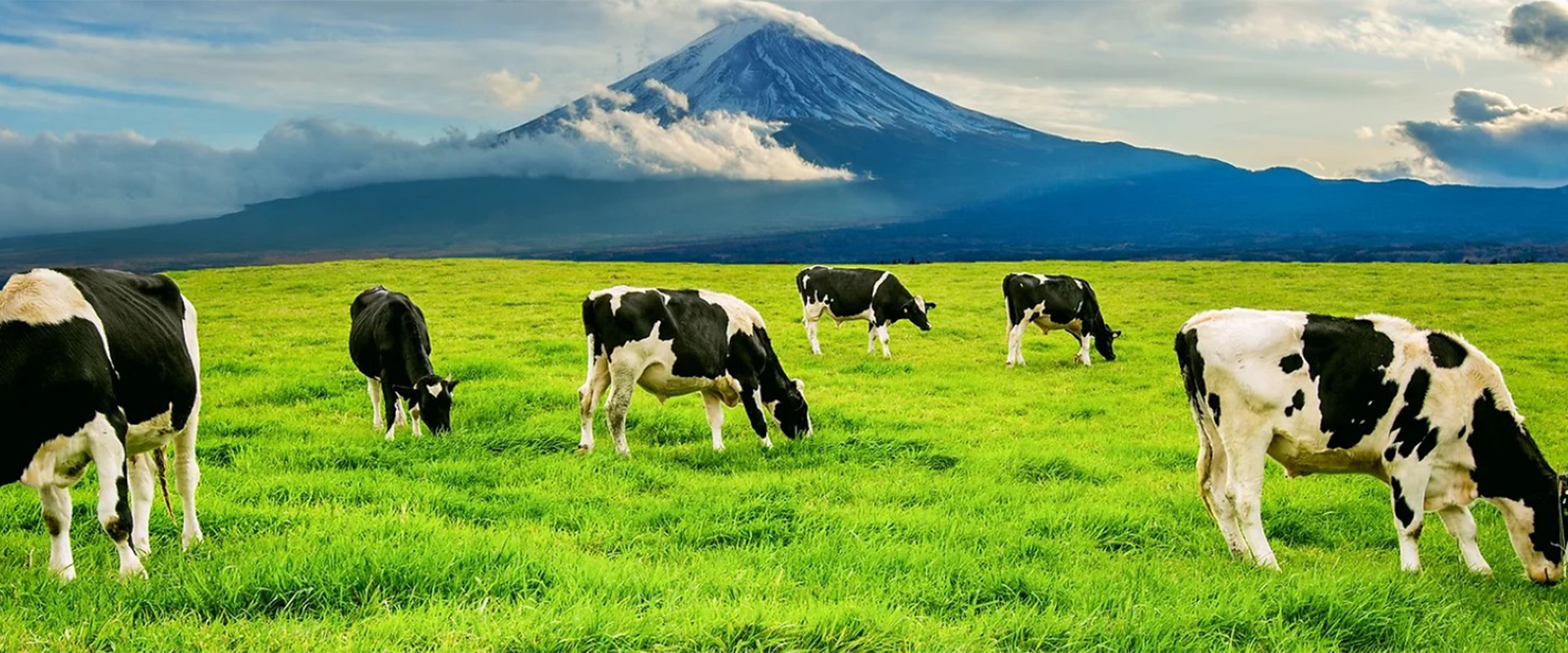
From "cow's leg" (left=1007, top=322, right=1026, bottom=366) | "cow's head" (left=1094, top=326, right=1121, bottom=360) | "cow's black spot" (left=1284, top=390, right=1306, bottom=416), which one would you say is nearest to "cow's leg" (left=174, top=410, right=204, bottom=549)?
"cow's black spot" (left=1284, top=390, right=1306, bottom=416)

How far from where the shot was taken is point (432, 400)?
11.6m

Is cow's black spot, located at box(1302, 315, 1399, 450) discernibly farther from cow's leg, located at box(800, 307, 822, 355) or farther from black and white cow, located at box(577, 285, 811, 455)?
cow's leg, located at box(800, 307, 822, 355)

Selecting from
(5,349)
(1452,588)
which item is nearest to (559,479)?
(5,349)

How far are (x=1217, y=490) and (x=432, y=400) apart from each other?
8.83 metres

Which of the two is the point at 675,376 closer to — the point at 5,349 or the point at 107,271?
the point at 107,271

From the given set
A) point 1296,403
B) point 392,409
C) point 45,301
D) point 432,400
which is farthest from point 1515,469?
point 392,409

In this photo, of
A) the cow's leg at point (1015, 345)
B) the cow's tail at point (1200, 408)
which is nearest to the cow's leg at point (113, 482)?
the cow's tail at point (1200, 408)

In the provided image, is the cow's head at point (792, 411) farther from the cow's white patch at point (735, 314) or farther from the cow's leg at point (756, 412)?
the cow's white patch at point (735, 314)

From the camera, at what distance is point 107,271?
6.19 meters

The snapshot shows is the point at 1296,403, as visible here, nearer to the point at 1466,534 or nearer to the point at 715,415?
the point at 1466,534

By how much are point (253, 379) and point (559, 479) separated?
8715mm

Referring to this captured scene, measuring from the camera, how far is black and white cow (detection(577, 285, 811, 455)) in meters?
10.9

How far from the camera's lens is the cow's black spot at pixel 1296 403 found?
7062 mm

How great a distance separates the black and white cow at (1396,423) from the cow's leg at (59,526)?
751 cm
